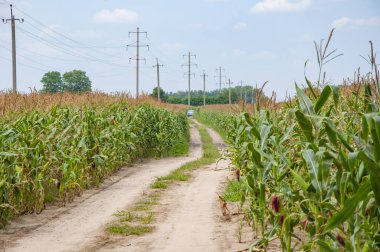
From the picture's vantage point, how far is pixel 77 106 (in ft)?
42.5

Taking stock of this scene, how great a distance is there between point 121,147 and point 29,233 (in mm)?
7268

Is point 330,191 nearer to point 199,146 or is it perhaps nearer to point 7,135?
point 7,135

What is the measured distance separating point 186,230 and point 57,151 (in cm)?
340

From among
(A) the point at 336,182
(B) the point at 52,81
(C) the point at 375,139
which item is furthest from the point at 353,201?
(B) the point at 52,81

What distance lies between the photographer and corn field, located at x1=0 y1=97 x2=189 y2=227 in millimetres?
7887

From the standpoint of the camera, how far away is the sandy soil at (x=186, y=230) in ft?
21.0

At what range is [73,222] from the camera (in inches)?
316

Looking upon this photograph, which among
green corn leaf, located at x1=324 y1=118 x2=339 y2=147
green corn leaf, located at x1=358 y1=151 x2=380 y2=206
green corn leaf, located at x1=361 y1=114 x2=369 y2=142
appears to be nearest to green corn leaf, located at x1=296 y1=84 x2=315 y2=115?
green corn leaf, located at x1=324 y1=118 x2=339 y2=147

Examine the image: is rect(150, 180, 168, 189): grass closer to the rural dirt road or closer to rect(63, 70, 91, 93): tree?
the rural dirt road

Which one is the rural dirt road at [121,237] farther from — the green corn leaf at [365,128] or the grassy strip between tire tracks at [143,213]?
the green corn leaf at [365,128]

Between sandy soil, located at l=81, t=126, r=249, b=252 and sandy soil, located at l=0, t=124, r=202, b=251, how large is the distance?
0.47 meters

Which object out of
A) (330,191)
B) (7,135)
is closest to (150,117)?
(7,135)

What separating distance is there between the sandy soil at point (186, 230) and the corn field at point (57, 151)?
169 centimetres

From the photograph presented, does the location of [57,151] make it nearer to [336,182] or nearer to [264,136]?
[264,136]
